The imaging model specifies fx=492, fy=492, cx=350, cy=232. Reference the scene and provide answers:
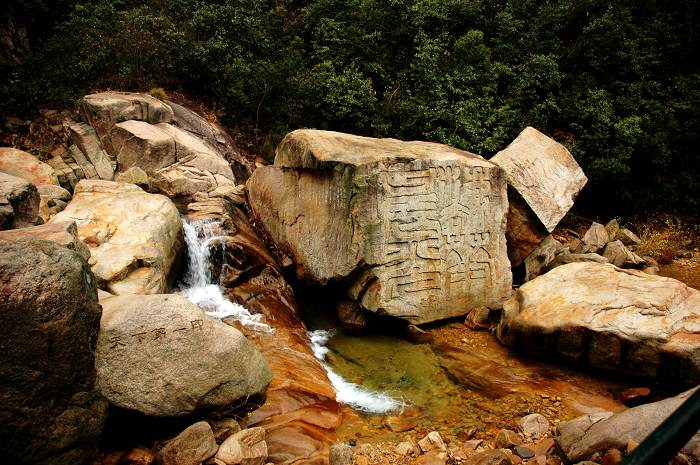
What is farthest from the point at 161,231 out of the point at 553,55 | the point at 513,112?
the point at 553,55

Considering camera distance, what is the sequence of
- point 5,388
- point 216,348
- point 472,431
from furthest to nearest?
1. point 472,431
2. point 216,348
3. point 5,388

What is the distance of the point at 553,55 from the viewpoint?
1280cm

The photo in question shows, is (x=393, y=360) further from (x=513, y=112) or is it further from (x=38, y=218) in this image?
(x=513, y=112)

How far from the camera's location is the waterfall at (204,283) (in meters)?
7.14

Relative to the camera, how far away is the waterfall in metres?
7.14

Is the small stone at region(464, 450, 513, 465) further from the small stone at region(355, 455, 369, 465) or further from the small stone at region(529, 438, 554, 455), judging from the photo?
the small stone at region(355, 455, 369, 465)

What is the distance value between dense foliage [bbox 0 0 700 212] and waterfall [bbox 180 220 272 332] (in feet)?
19.5

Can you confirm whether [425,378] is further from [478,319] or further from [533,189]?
[533,189]

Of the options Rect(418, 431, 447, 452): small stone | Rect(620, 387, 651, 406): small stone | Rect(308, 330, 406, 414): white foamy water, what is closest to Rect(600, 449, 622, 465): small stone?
Rect(418, 431, 447, 452): small stone

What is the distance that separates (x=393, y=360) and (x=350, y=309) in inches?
52.4

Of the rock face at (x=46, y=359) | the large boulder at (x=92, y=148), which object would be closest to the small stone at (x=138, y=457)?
the rock face at (x=46, y=359)

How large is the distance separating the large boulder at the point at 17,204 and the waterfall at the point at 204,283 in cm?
215

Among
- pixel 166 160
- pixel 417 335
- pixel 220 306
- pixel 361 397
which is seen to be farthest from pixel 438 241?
pixel 166 160

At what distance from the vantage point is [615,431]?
369cm
